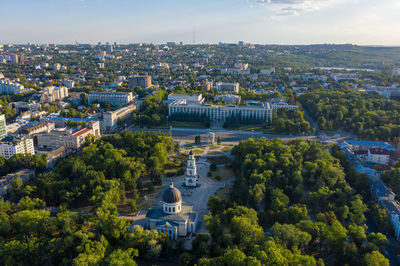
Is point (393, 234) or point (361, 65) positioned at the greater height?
point (361, 65)

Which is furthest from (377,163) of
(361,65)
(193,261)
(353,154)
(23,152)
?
(361,65)

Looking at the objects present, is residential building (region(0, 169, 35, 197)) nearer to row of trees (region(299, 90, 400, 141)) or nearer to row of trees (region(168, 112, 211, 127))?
row of trees (region(168, 112, 211, 127))

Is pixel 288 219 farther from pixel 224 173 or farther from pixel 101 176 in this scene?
pixel 101 176

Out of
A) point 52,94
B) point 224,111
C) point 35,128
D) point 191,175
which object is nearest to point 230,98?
point 224,111

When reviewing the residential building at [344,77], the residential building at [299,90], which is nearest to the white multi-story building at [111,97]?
the residential building at [299,90]

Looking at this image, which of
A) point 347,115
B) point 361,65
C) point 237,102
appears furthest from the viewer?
point 361,65

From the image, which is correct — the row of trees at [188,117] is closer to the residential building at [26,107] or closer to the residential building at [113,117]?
the residential building at [113,117]

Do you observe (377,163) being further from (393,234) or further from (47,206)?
(47,206)
